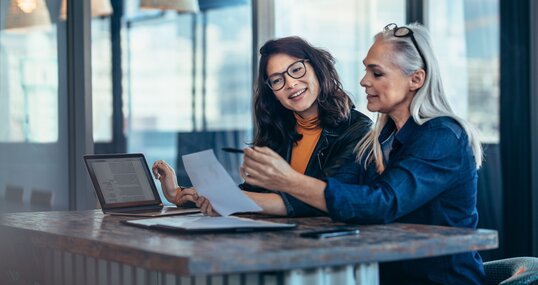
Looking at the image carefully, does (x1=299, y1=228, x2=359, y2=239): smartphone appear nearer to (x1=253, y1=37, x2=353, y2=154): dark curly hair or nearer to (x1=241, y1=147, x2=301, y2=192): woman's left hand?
(x1=241, y1=147, x2=301, y2=192): woman's left hand

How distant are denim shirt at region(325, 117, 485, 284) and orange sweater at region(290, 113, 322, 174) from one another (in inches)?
26.1

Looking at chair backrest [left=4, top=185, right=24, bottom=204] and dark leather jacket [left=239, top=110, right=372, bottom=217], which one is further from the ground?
dark leather jacket [left=239, top=110, right=372, bottom=217]

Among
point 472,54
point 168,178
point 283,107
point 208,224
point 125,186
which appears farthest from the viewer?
point 472,54

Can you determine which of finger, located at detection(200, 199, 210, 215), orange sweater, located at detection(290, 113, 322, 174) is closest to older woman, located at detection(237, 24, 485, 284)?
finger, located at detection(200, 199, 210, 215)

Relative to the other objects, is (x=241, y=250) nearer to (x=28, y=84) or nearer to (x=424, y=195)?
(x=424, y=195)

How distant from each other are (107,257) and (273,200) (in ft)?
2.52

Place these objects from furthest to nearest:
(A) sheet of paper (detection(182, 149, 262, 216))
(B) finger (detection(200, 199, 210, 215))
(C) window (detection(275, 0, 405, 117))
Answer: (C) window (detection(275, 0, 405, 117))
(B) finger (detection(200, 199, 210, 215))
(A) sheet of paper (detection(182, 149, 262, 216))

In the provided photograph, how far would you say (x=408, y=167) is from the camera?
247 centimetres

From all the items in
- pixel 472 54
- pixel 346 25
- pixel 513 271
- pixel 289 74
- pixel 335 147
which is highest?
pixel 346 25

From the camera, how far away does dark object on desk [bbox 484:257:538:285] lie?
2.54 m

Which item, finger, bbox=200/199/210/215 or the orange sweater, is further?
the orange sweater

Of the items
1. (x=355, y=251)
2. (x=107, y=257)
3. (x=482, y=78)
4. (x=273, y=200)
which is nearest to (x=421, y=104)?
(x=273, y=200)

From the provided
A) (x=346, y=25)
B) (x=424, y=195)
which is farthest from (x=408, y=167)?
(x=346, y=25)

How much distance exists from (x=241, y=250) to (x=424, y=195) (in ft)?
2.52
